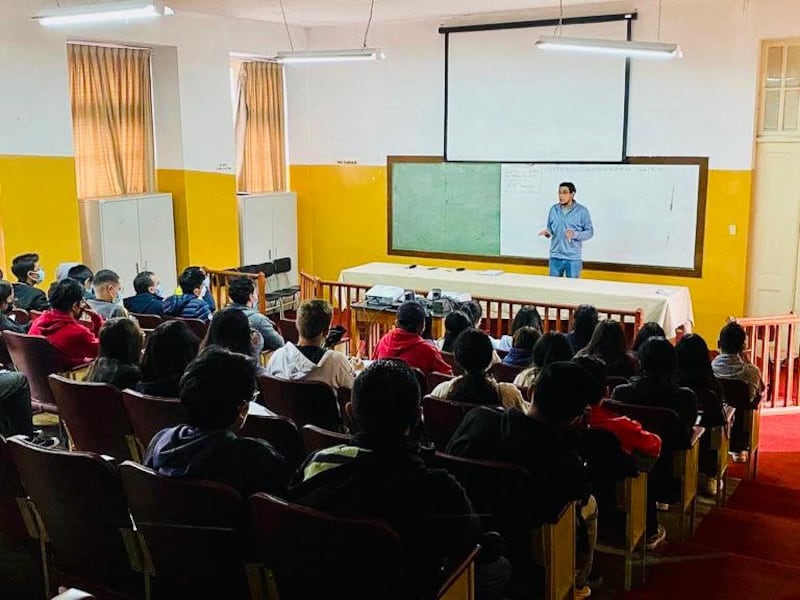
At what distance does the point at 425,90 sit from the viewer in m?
9.86

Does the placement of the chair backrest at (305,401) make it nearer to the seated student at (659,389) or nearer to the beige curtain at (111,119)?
the seated student at (659,389)

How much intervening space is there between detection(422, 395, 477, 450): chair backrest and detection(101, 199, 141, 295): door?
582 cm

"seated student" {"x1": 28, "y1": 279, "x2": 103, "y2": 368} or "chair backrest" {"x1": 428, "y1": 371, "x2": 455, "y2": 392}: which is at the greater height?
"seated student" {"x1": 28, "y1": 279, "x2": 103, "y2": 368}

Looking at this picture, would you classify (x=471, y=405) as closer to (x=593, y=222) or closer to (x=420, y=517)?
(x=420, y=517)

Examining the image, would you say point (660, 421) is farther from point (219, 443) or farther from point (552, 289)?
point (552, 289)

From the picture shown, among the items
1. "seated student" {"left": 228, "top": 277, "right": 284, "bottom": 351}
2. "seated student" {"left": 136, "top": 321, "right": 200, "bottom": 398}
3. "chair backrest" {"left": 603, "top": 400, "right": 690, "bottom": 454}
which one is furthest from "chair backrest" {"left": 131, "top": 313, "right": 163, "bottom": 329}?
"chair backrest" {"left": 603, "top": 400, "right": 690, "bottom": 454}

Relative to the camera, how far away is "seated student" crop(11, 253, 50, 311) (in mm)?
6363

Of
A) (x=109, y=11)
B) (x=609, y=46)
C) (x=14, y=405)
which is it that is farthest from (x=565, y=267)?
(x=14, y=405)

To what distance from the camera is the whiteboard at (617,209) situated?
848cm

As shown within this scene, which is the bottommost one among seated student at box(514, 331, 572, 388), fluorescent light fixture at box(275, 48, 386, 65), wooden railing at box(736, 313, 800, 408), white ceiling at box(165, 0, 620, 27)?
wooden railing at box(736, 313, 800, 408)

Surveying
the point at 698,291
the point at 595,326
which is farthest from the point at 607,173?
the point at 595,326

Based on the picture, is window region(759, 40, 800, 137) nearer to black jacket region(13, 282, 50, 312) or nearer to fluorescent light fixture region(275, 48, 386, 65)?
fluorescent light fixture region(275, 48, 386, 65)

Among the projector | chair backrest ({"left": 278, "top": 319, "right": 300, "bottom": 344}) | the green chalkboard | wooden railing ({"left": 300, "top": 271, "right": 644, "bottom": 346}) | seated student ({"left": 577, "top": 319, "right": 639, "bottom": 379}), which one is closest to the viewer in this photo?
seated student ({"left": 577, "top": 319, "right": 639, "bottom": 379})

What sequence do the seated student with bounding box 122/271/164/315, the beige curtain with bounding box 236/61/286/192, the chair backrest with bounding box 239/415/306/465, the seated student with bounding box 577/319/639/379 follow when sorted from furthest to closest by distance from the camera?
1. the beige curtain with bounding box 236/61/286/192
2. the seated student with bounding box 122/271/164/315
3. the seated student with bounding box 577/319/639/379
4. the chair backrest with bounding box 239/415/306/465
